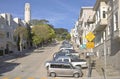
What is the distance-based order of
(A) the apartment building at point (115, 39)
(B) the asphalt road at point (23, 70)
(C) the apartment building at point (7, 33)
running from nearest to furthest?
(A) the apartment building at point (115, 39) → (B) the asphalt road at point (23, 70) → (C) the apartment building at point (7, 33)

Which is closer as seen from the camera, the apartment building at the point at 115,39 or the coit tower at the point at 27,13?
the apartment building at the point at 115,39

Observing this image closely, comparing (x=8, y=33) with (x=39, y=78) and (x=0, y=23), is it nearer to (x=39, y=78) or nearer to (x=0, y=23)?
(x=0, y=23)

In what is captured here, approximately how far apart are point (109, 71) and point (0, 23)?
54.0 m

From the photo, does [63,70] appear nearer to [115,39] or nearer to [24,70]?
[115,39]

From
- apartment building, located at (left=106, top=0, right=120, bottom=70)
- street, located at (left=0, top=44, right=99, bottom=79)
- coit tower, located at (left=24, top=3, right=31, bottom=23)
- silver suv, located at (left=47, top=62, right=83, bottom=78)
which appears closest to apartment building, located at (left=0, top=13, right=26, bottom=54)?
street, located at (left=0, top=44, right=99, bottom=79)

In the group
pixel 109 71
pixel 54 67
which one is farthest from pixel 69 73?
pixel 109 71

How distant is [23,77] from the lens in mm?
37438

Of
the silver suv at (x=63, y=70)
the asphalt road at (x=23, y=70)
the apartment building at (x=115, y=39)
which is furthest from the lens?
the asphalt road at (x=23, y=70)

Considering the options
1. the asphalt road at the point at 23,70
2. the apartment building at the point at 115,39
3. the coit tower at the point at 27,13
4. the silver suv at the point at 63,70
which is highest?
the coit tower at the point at 27,13

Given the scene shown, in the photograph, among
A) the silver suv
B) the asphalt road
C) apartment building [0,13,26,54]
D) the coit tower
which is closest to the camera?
the silver suv

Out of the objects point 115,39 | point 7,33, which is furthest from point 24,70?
point 7,33

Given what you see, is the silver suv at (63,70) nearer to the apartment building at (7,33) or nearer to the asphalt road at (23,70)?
the asphalt road at (23,70)

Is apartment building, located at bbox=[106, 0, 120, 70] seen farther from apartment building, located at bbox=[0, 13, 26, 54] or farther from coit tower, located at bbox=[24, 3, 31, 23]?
coit tower, located at bbox=[24, 3, 31, 23]

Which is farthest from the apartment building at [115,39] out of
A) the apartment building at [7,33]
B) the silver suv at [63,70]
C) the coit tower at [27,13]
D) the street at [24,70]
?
the coit tower at [27,13]
